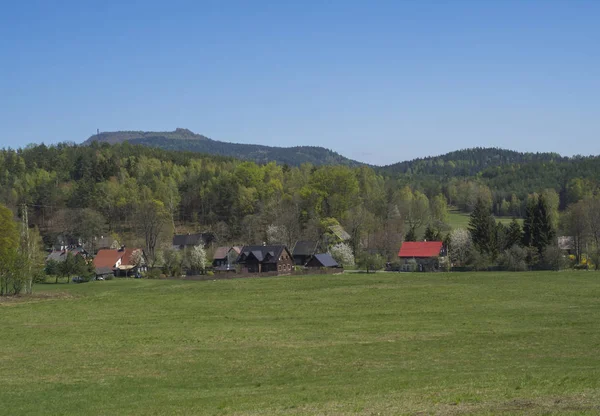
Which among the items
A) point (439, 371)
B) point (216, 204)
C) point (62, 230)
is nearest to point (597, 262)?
point (439, 371)

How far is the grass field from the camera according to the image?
19.1 meters

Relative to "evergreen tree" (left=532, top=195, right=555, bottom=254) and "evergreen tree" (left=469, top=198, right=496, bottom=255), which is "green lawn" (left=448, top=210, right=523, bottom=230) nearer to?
"evergreen tree" (left=469, top=198, right=496, bottom=255)

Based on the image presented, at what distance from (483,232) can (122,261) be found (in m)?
55.6

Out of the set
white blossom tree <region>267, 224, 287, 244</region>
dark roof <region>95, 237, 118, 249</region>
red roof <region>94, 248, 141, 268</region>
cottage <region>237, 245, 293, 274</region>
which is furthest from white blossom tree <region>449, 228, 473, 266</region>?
dark roof <region>95, 237, 118, 249</region>

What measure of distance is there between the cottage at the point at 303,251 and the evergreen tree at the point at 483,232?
83.3 feet

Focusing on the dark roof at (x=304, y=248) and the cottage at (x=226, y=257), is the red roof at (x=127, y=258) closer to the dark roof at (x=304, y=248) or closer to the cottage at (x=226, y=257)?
the cottage at (x=226, y=257)

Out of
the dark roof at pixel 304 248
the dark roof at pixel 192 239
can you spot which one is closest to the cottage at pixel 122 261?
the dark roof at pixel 192 239

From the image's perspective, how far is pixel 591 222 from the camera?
93188 millimetres

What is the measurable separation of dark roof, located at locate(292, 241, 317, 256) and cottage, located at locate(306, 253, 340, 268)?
749cm

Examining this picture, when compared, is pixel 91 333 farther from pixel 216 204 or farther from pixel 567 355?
pixel 216 204

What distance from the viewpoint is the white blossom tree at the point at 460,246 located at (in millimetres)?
93312

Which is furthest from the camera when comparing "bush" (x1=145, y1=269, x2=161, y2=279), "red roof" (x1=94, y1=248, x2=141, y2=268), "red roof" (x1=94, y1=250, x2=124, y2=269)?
"red roof" (x1=94, y1=248, x2=141, y2=268)

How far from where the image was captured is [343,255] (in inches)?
3925

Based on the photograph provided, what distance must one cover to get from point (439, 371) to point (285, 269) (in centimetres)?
6920
